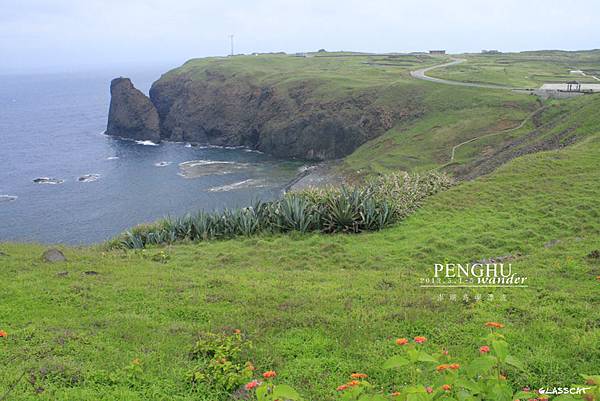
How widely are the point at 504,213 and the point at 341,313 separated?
899 cm

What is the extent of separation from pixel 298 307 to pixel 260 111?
71.7m

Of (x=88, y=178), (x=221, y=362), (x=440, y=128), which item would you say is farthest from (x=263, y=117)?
(x=221, y=362)

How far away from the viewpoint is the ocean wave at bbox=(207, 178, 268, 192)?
51594mm

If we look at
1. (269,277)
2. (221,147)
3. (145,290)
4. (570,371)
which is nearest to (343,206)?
(269,277)

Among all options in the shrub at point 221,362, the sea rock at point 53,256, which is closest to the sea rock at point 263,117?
the sea rock at point 53,256

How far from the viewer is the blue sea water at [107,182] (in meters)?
41.8

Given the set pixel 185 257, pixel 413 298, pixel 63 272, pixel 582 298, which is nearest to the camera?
pixel 582 298

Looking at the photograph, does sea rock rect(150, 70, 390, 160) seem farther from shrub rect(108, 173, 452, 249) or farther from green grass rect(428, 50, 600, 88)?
shrub rect(108, 173, 452, 249)

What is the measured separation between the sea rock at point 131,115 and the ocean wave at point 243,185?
119ft

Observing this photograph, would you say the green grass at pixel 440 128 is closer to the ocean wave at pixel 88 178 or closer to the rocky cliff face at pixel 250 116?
the rocky cliff face at pixel 250 116

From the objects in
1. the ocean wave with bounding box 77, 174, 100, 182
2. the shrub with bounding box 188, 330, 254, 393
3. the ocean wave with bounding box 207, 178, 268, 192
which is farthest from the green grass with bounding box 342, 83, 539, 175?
the shrub with bounding box 188, 330, 254, 393

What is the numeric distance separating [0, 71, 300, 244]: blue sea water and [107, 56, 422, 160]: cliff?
398 centimetres

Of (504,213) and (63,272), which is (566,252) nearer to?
(504,213)

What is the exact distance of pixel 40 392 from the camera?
20.0 ft
